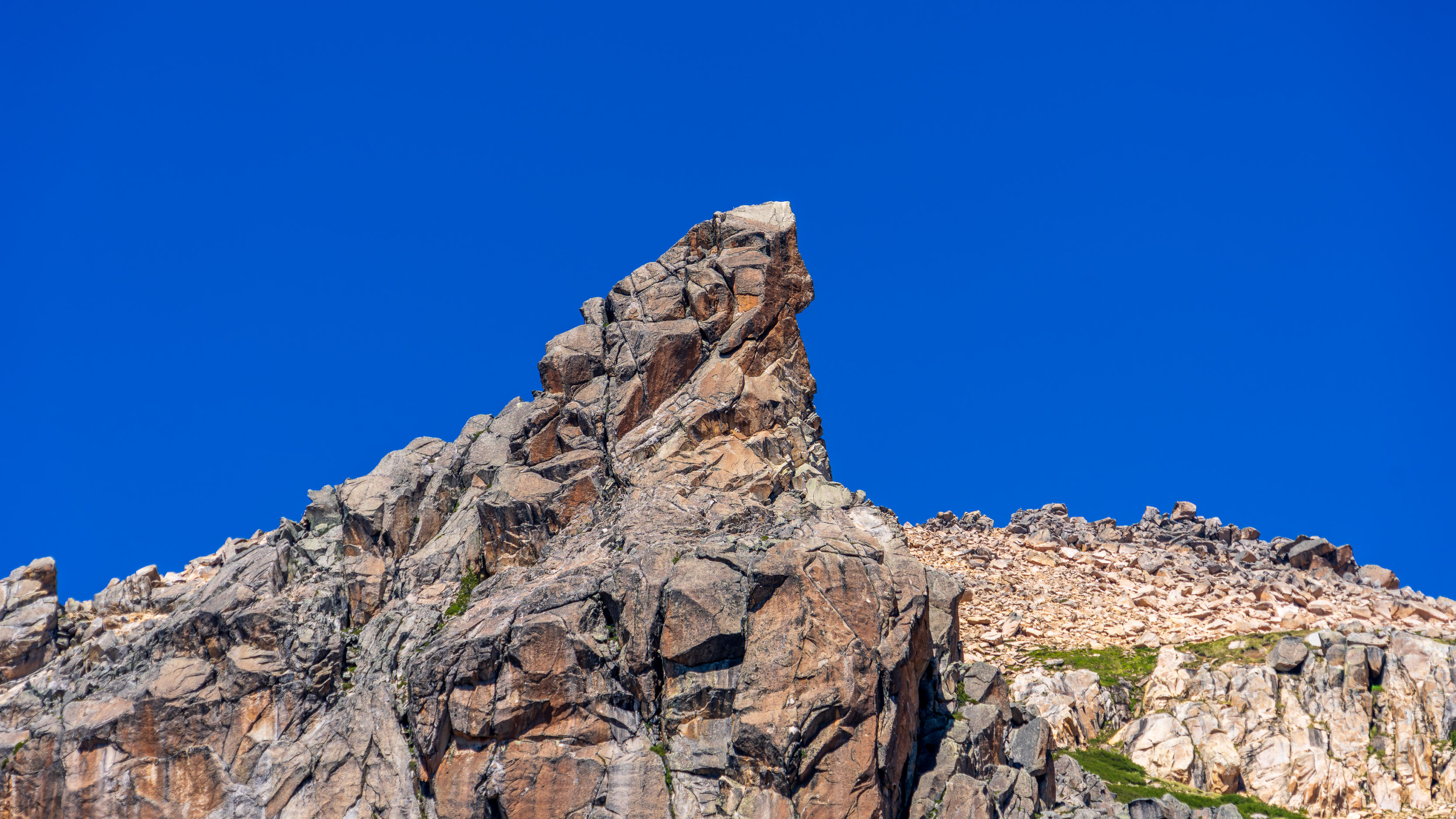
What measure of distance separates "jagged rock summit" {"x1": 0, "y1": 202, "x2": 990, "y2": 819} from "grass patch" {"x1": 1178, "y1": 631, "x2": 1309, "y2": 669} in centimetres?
2968

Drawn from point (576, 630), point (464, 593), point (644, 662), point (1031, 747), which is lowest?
point (1031, 747)

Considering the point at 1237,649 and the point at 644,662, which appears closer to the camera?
the point at 644,662

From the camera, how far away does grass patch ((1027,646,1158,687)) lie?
285ft

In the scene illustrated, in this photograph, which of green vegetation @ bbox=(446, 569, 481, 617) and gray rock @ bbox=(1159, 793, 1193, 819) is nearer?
green vegetation @ bbox=(446, 569, 481, 617)

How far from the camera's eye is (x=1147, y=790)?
72.1 metres

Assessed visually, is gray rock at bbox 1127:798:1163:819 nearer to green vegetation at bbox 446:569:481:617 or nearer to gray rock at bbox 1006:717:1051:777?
gray rock at bbox 1006:717:1051:777

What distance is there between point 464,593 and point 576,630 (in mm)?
9944

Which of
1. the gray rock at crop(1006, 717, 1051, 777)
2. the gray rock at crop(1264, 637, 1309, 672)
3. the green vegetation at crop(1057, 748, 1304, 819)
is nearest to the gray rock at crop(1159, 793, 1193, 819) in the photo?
the green vegetation at crop(1057, 748, 1304, 819)

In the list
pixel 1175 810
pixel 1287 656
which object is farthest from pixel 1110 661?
pixel 1175 810

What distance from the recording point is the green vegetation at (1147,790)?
232 feet

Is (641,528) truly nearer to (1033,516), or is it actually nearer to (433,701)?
(433,701)

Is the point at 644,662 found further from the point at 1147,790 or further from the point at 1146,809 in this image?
the point at 1147,790

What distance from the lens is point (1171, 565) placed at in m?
111

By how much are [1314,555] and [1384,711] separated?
36.1 metres
